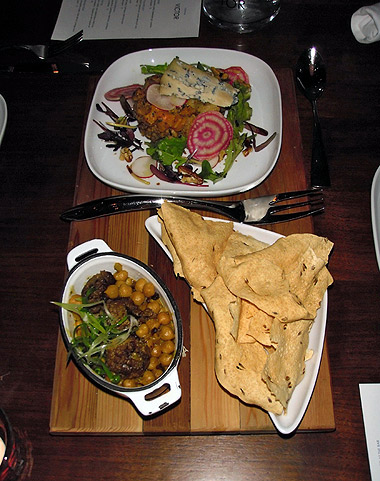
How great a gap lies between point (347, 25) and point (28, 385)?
92.5 inches

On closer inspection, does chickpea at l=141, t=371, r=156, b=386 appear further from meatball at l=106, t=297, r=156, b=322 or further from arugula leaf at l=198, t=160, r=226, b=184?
arugula leaf at l=198, t=160, r=226, b=184

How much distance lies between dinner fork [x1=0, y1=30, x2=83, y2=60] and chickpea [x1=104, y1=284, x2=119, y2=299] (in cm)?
149

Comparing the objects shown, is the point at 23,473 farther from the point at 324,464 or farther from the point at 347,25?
the point at 347,25

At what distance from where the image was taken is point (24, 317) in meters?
1.84

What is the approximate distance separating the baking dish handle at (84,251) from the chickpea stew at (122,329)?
99 mm

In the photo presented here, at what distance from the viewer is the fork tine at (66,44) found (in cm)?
246

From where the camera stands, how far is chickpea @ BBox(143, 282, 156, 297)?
5.37ft

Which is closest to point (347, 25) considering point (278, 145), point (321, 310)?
point (278, 145)

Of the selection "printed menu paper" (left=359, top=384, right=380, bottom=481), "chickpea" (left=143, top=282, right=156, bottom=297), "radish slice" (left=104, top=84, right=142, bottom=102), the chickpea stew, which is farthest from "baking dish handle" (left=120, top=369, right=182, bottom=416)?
"radish slice" (left=104, top=84, right=142, bottom=102)


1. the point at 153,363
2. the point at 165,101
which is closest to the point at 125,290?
the point at 153,363

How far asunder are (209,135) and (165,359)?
0.99 m

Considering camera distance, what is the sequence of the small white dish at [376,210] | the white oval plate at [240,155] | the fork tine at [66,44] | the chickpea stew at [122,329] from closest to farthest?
the chickpea stew at [122,329] < the small white dish at [376,210] < the white oval plate at [240,155] < the fork tine at [66,44]

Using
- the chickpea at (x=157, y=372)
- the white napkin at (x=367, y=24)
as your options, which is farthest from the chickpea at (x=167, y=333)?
the white napkin at (x=367, y=24)

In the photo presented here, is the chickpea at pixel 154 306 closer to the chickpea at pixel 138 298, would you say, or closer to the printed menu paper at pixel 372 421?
the chickpea at pixel 138 298
